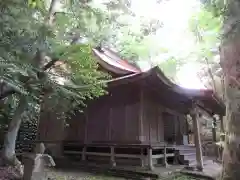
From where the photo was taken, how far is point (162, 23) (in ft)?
59.1

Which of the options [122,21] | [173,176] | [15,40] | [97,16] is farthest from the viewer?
[122,21]

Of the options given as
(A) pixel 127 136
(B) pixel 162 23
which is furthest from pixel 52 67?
(B) pixel 162 23

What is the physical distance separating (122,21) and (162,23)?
10.6ft

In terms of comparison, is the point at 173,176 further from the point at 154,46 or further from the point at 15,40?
the point at 154,46

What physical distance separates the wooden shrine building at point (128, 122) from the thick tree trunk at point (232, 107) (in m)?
3.22

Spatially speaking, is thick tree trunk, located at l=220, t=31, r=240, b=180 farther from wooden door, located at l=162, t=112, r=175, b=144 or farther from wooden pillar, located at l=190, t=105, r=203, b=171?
wooden door, located at l=162, t=112, r=175, b=144

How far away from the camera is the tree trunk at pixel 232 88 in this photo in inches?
125

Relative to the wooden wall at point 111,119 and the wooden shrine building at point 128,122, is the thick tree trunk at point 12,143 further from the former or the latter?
the wooden wall at point 111,119

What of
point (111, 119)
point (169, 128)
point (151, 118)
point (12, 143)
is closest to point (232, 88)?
point (12, 143)

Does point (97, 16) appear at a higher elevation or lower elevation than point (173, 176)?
higher

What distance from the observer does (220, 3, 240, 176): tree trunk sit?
10.5 ft

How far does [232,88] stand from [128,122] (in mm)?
5330

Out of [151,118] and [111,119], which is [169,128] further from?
[111,119]

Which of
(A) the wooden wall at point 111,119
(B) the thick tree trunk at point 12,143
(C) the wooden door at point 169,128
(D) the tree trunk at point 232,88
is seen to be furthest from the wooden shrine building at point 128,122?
(D) the tree trunk at point 232,88
